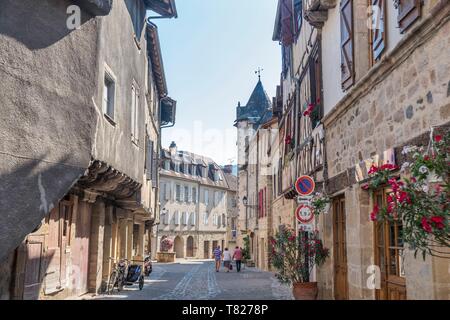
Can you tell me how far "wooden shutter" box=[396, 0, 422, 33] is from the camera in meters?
4.99

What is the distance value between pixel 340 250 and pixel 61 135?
16.9 feet

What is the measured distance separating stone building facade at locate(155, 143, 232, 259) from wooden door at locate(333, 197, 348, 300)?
107 feet

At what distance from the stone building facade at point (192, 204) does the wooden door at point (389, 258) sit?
115ft

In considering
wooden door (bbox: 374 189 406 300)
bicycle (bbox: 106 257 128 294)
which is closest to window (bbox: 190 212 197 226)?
bicycle (bbox: 106 257 128 294)

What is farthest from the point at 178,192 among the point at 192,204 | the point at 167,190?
the point at 192,204

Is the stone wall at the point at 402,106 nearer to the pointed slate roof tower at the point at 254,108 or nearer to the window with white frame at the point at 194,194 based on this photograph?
the pointed slate roof tower at the point at 254,108

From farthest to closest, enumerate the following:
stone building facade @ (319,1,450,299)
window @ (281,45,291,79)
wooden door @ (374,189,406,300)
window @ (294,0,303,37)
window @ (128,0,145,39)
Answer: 1. window @ (281,45,291,79)
2. window @ (294,0,303,37)
3. window @ (128,0,145,39)
4. wooden door @ (374,189,406,300)
5. stone building facade @ (319,1,450,299)

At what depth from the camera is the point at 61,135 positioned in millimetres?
6730

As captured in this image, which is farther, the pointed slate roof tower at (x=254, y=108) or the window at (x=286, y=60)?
the pointed slate roof tower at (x=254, y=108)

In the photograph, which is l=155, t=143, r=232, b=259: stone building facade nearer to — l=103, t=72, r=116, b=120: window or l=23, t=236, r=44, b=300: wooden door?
l=103, t=72, r=116, b=120: window

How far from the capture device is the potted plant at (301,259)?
9.68 m

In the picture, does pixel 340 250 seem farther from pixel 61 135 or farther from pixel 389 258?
pixel 61 135

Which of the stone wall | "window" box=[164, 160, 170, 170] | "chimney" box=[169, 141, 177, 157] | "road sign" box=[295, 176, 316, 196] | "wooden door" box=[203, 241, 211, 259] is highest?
"chimney" box=[169, 141, 177, 157]

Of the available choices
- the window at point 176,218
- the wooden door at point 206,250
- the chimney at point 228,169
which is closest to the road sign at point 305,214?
the window at point 176,218
